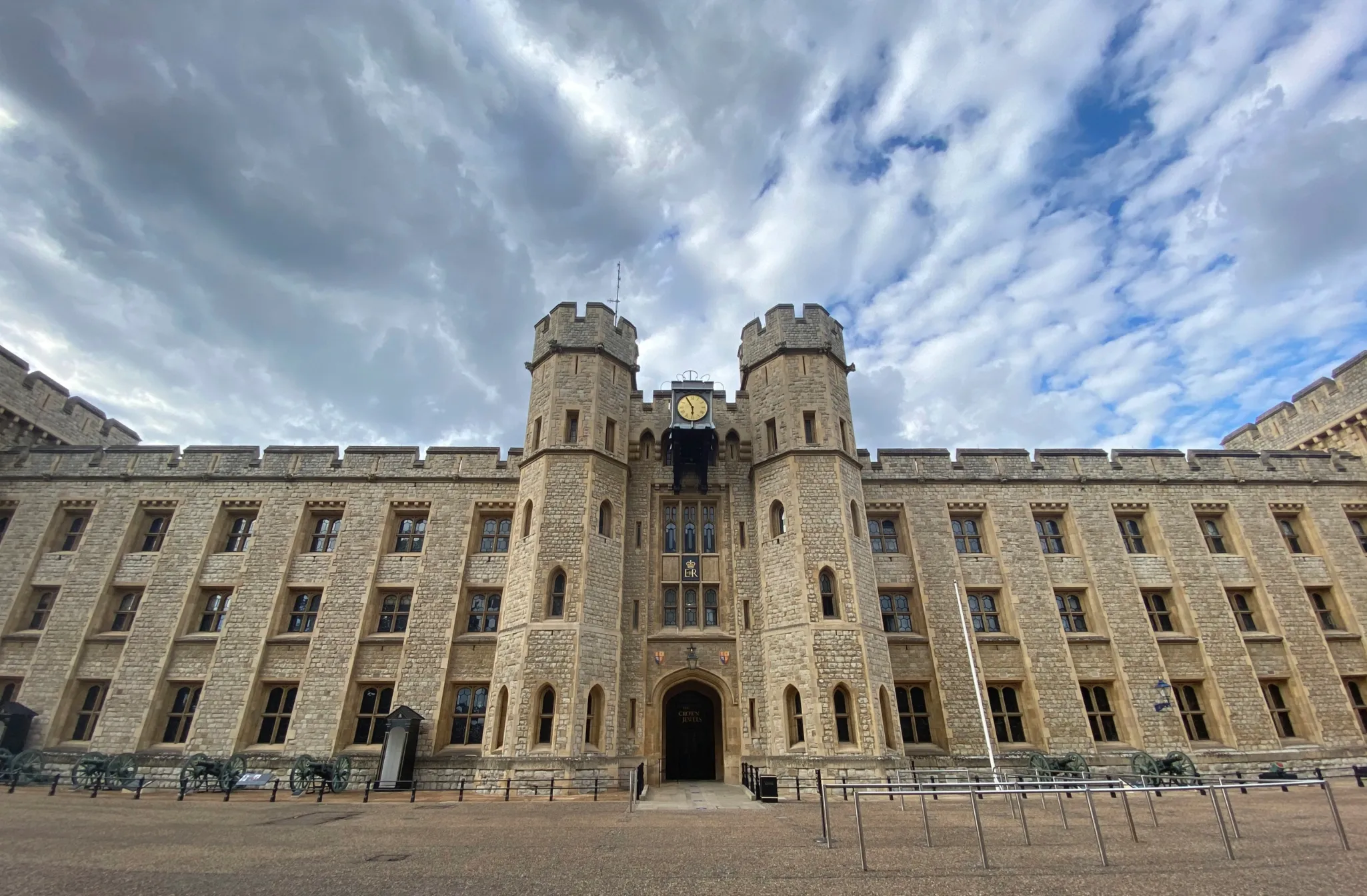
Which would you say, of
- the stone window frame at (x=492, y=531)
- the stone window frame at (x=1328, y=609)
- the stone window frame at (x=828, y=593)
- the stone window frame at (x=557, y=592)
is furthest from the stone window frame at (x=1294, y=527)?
the stone window frame at (x=492, y=531)

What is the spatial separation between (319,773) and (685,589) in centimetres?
1045

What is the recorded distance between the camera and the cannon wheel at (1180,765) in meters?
15.3

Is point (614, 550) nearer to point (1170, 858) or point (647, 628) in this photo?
point (647, 628)

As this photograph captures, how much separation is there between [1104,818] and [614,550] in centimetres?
1242

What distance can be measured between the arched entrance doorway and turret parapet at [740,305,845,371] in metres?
10.8

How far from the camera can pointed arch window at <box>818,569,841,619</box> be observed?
53.5 ft

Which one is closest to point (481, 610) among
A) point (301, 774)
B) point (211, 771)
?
point (301, 774)

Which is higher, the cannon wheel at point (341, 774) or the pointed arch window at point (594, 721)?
the pointed arch window at point (594, 721)

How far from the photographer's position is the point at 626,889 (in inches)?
226

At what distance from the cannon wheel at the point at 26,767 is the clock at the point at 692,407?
65.3 feet

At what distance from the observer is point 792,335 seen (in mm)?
20172

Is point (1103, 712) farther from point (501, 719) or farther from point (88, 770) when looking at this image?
point (88, 770)

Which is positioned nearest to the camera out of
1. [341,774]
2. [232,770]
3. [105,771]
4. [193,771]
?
[232,770]

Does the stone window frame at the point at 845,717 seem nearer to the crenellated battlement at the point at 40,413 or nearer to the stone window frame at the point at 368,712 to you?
the stone window frame at the point at 368,712
